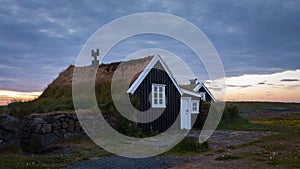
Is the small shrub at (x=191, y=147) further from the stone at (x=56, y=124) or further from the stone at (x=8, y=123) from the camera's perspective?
the stone at (x=8, y=123)

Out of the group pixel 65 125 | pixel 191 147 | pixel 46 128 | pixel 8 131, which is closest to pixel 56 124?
pixel 65 125

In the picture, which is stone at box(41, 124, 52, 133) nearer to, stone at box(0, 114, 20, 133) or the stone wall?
the stone wall

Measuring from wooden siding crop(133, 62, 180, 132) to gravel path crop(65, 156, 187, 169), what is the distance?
8344 mm

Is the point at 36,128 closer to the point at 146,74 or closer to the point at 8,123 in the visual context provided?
the point at 8,123

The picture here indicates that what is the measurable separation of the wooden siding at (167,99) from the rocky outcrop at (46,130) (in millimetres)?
4409

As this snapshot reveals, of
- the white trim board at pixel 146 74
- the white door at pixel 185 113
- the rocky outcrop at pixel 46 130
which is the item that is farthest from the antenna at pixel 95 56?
the rocky outcrop at pixel 46 130

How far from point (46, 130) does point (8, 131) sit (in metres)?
1.71

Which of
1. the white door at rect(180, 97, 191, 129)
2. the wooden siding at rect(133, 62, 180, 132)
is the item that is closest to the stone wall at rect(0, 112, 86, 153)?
the wooden siding at rect(133, 62, 180, 132)

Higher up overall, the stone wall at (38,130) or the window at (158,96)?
the window at (158,96)

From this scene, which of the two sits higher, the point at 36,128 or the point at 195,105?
the point at 195,105

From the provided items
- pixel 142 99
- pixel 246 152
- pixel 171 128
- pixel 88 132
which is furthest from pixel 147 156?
pixel 171 128

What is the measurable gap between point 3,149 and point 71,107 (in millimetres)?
5871

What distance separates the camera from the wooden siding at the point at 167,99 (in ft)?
65.3

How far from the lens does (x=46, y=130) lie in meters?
15.1
